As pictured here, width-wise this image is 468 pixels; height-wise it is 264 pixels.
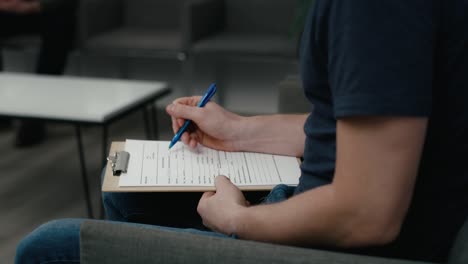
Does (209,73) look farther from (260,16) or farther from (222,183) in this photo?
(222,183)

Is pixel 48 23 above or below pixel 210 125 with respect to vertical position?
below

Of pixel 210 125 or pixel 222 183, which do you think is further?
pixel 210 125

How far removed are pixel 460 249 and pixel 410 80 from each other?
8.6 inches

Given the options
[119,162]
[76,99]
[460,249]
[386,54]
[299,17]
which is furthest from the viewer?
[299,17]

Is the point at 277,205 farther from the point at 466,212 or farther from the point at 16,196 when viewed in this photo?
the point at 16,196

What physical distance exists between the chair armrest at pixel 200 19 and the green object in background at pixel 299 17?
1.31 feet

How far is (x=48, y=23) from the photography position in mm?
3086

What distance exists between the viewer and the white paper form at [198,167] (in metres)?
0.94

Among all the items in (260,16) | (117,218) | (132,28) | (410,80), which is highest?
(410,80)

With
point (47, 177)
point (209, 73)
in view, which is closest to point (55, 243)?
point (47, 177)

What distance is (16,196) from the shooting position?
2316mm

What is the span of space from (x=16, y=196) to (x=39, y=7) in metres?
1.15

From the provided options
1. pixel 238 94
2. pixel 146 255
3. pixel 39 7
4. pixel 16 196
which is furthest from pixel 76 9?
pixel 146 255

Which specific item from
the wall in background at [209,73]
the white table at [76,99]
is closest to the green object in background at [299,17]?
the wall in background at [209,73]
